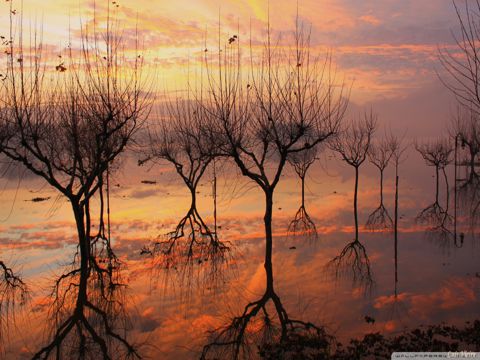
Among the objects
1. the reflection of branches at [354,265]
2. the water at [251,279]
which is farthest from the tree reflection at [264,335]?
the reflection of branches at [354,265]

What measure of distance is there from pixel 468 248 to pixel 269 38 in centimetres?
1286

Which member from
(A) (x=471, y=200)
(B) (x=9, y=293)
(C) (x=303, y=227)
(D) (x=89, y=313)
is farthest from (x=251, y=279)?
(A) (x=471, y=200)

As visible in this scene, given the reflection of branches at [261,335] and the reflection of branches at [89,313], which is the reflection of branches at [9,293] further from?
the reflection of branches at [261,335]

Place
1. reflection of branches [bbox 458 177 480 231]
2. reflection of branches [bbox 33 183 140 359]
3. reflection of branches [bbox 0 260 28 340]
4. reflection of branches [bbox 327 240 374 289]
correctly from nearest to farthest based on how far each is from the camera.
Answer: reflection of branches [bbox 33 183 140 359]
reflection of branches [bbox 0 260 28 340]
reflection of branches [bbox 327 240 374 289]
reflection of branches [bbox 458 177 480 231]

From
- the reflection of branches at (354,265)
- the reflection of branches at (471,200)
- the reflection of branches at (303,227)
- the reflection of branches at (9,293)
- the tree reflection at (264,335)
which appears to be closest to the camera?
the tree reflection at (264,335)

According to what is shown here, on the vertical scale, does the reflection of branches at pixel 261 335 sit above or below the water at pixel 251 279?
above

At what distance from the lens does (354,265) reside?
56.6ft

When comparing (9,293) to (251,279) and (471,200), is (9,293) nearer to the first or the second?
(251,279)

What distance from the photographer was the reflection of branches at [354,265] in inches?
606

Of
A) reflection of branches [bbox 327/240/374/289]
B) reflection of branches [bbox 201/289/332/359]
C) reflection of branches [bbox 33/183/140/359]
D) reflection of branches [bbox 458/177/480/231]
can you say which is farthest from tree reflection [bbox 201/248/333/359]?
reflection of branches [bbox 458/177/480/231]

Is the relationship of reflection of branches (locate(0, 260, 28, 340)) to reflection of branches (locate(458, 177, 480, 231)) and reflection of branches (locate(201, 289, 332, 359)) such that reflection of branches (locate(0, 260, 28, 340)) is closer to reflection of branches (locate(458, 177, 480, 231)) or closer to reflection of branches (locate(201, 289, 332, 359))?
reflection of branches (locate(201, 289, 332, 359))

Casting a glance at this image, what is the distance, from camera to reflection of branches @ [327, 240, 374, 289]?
15.4 metres

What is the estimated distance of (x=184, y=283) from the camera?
15.3m

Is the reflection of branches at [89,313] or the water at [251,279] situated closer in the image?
the reflection of branches at [89,313]
